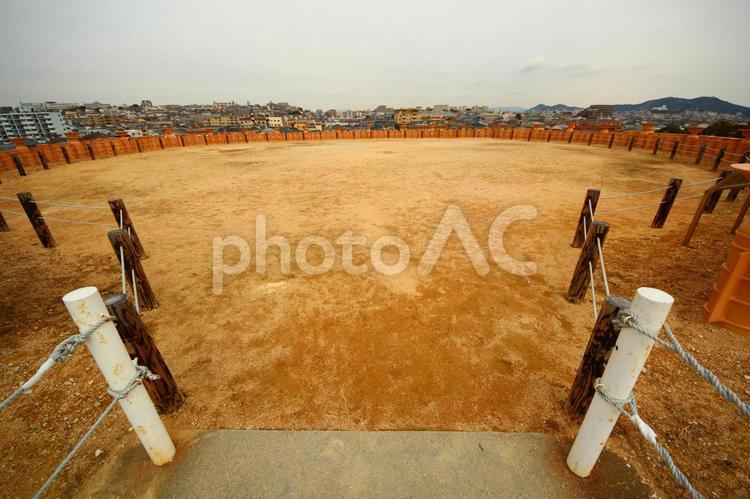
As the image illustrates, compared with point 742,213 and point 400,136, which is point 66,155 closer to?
point 400,136

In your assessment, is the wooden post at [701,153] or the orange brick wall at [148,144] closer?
the wooden post at [701,153]

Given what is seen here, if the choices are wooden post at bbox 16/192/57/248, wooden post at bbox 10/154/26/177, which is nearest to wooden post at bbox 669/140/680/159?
wooden post at bbox 16/192/57/248

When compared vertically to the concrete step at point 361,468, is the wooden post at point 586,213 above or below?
above

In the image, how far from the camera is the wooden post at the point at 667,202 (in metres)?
6.17

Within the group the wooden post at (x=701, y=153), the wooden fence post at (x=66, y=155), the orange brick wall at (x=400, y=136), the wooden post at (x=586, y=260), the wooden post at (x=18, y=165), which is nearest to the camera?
the wooden post at (x=586, y=260)

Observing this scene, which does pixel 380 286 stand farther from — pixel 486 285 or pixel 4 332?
pixel 4 332

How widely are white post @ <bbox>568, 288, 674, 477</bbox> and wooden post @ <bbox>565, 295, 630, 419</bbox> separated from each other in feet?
0.65

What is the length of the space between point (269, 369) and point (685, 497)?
11.2 ft

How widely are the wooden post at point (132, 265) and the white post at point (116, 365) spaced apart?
2.53 metres

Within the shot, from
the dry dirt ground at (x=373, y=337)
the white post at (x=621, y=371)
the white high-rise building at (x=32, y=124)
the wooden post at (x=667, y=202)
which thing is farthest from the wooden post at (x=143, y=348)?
the white high-rise building at (x=32, y=124)

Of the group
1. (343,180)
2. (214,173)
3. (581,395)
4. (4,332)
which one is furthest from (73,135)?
(581,395)

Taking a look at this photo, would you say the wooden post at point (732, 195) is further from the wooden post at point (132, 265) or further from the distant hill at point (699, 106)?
the distant hill at point (699, 106)

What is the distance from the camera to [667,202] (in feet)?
20.8

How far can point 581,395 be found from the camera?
2.49m
